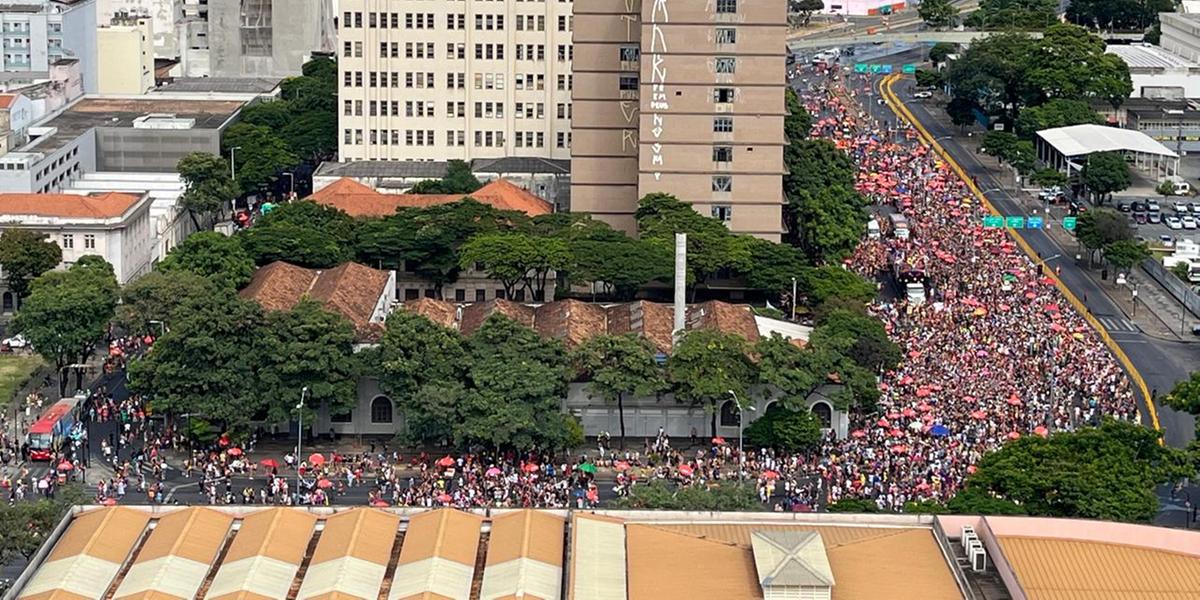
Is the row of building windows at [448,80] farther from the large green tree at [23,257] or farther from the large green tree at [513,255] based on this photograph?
the large green tree at [23,257]

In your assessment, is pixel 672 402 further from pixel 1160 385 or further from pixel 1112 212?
pixel 1112 212

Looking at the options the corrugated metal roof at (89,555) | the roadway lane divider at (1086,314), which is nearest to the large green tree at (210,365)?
the corrugated metal roof at (89,555)

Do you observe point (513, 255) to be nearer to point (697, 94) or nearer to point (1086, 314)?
point (697, 94)

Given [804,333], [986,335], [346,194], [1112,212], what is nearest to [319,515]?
[804,333]

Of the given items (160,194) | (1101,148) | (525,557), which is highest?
(1101,148)

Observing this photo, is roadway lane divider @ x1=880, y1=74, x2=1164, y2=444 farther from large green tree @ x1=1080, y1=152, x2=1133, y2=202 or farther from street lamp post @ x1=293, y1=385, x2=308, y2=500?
street lamp post @ x1=293, y1=385, x2=308, y2=500

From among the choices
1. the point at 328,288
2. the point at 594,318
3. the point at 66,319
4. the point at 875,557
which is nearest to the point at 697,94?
the point at 594,318
